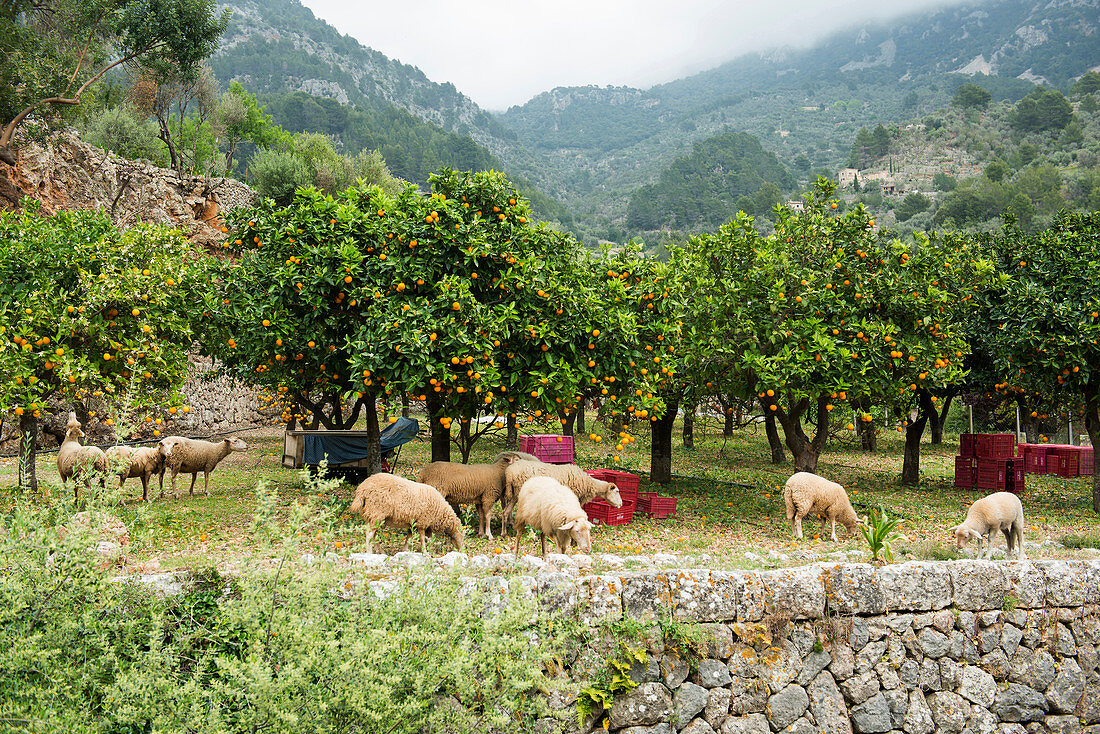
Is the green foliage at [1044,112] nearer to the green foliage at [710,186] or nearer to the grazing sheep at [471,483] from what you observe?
the green foliage at [710,186]

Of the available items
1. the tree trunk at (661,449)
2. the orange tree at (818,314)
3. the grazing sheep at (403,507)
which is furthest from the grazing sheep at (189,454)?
the orange tree at (818,314)

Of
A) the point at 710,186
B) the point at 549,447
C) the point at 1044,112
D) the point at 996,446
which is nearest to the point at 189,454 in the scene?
the point at 549,447

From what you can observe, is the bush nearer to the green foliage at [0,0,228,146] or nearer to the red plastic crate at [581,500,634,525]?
the green foliage at [0,0,228,146]

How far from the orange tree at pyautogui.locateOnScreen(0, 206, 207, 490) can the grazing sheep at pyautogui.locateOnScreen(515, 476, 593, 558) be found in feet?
24.4

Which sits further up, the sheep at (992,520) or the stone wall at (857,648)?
the sheep at (992,520)

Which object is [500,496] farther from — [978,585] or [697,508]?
[978,585]

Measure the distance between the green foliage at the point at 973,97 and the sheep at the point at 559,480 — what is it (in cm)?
14041

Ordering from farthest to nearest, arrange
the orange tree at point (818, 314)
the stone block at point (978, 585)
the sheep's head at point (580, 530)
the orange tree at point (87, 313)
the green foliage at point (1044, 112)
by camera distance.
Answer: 1. the green foliage at point (1044, 112)
2. the orange tree at point (818, 314)
3. the orange tree at point (87, 313)
4. the sheep's head at point (580, 530)
5. the stone block at point (978, 585)

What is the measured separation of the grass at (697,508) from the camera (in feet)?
30.0

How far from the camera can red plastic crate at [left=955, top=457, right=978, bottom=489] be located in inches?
706

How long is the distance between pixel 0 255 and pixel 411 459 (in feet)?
39.4

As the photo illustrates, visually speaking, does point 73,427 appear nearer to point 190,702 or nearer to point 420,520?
point 420,520

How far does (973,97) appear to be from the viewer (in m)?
118

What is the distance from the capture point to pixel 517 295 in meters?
10.9
